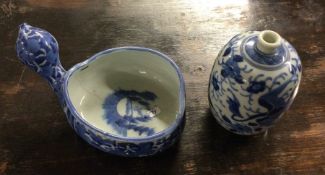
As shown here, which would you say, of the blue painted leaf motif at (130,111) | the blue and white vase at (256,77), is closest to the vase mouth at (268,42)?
the blue and white vase at (256,77)

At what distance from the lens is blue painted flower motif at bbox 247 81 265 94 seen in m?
0.64

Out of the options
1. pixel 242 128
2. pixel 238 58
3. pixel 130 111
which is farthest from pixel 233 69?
pixel 130 111

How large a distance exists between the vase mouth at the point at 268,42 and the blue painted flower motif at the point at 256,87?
46 millimetres

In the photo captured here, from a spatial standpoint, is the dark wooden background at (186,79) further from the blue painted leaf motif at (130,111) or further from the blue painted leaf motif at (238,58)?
the blue painted leaf motif at (238,58)

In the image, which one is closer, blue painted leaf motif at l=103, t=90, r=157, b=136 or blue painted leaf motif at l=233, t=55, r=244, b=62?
blue painted leaf motif at l=233, t=55, r=244, b=62

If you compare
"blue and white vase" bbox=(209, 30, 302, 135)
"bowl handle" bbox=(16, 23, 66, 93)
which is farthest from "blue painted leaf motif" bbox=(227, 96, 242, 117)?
"bowl handle" bbox=(16, 23, 66, 93)

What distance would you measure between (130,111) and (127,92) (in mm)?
48

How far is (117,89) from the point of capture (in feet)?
2.79

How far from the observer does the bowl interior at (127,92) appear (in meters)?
0.80

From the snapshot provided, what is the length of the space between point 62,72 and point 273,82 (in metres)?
0.36

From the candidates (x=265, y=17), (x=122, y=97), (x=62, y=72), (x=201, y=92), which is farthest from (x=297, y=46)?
(x=62, y=72)

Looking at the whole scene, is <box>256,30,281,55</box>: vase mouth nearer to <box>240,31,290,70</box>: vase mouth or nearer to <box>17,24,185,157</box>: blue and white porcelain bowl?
<box>240,31,290,70</box>: vase mouth

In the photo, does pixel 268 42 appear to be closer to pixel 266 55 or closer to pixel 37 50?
pixel 266 55

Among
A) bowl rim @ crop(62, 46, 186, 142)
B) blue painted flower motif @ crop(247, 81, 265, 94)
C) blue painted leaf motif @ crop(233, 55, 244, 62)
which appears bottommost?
bowl rim @ crop(62, 46, 186, 142)
